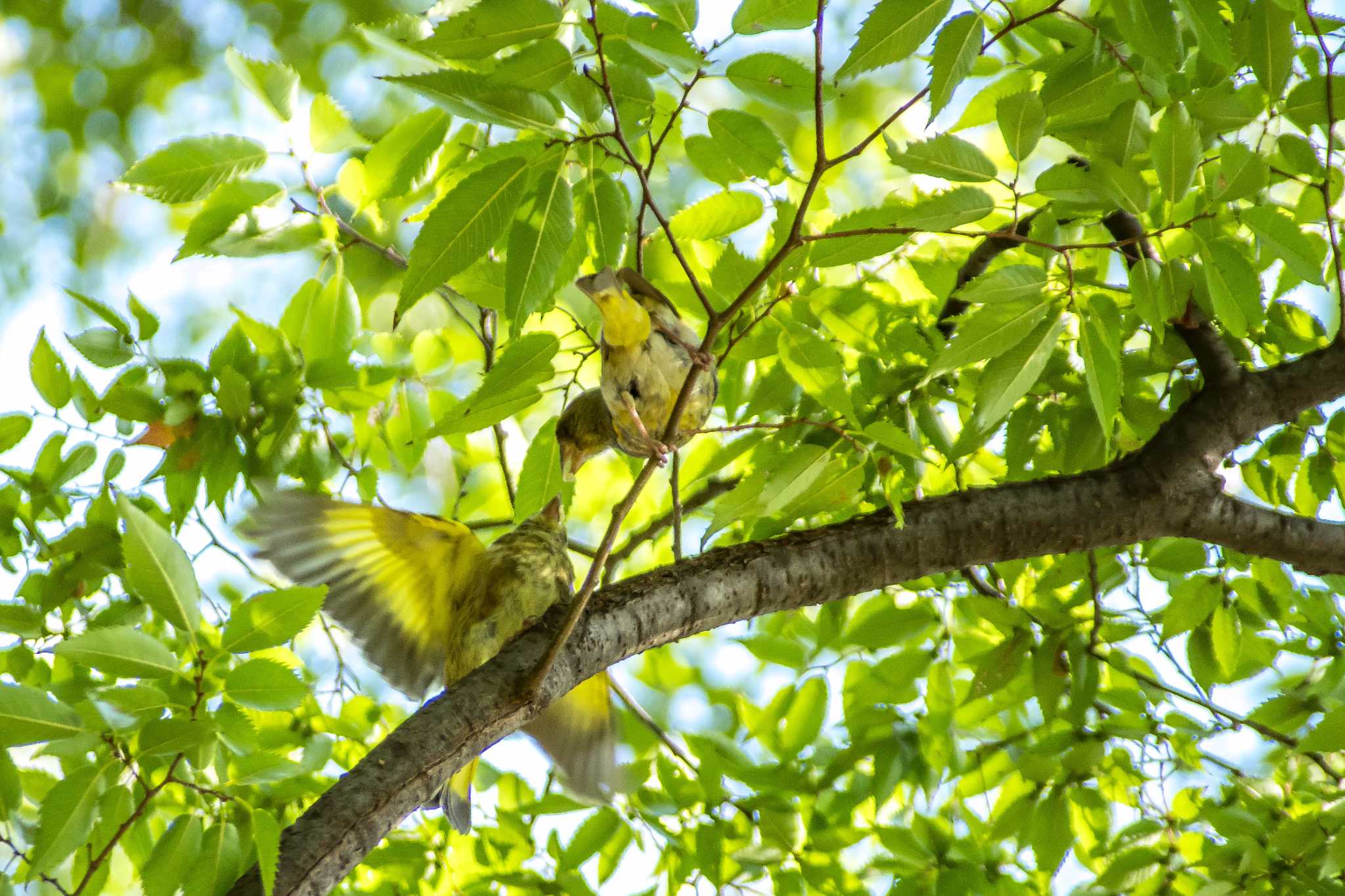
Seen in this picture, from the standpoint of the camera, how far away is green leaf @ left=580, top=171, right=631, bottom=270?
1.60 metres

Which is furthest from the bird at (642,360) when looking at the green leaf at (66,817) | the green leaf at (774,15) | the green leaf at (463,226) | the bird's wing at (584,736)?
the green leaf at (66,817)

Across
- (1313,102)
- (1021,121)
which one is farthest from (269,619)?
(1313,102)

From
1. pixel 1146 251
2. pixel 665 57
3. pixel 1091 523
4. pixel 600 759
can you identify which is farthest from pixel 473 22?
pixel 600 759

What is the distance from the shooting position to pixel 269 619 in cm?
141

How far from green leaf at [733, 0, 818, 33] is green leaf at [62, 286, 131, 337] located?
128 centimetres

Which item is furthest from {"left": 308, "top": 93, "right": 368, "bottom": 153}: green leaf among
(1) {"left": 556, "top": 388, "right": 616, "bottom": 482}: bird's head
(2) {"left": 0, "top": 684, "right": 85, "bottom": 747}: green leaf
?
(2) {"left": 0, "top": 684, "right": 85, "bottom": 747}: green leaf

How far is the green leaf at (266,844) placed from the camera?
116 cm

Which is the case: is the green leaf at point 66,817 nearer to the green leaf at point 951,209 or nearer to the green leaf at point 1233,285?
the green leaf at point 951,209

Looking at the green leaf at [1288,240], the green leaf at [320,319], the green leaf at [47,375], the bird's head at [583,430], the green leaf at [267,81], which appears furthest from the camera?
the bird's head at [583,430]

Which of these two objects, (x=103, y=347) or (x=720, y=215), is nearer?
(x=720, y=215)

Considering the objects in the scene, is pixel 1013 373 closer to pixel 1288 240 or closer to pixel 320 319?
pixel 1288 240

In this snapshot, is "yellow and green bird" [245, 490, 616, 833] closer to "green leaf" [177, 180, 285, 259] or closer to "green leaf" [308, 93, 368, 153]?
"green leaf" [177, 180, 285, 259]

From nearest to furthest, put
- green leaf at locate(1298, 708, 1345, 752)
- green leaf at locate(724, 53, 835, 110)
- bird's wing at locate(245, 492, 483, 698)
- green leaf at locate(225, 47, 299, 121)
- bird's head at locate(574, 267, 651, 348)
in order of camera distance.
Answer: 1. green leaf at locate(724, 53, 835, 110)
2. green leaf at locate(1298, 708, 1345, 752)
3. bird's head at locate(574, 267, 651, 348)
4. green leaf at locate(225, 47, 299, 121)
5. bird's wing at locate(245, 492, 483, 698)

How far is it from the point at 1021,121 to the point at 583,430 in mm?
1311
